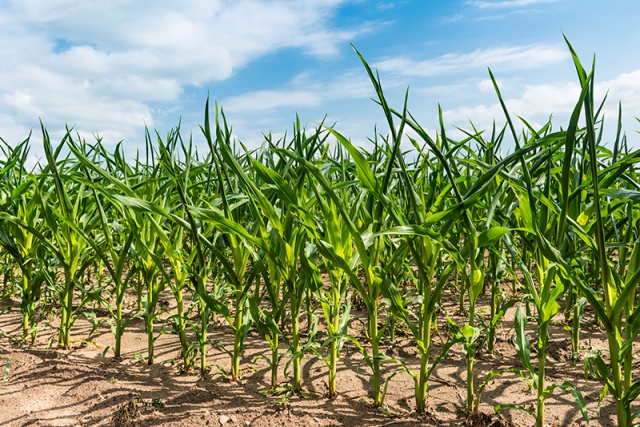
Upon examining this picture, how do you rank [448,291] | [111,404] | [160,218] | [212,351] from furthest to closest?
[448,291]
[212,351]
[160,218]
[111,404]

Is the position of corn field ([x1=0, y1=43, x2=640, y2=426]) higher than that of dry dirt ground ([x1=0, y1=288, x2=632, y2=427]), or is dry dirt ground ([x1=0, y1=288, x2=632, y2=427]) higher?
corn field ([x1=0, y1=43, x2=640, y2=426])

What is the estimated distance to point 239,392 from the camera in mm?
1647

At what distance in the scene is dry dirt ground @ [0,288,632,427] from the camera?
1.49 meters

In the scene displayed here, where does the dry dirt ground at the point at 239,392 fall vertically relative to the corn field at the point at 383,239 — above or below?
below

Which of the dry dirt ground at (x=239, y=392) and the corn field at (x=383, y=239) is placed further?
the dry dirt ground at (x=239, y=392)

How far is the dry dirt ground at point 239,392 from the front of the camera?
1.49m

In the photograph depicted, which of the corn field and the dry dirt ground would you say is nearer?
the corn field

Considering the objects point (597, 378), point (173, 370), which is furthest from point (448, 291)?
point (173, 370)

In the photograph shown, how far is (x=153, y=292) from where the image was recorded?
1737 mm

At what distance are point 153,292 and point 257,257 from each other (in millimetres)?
481

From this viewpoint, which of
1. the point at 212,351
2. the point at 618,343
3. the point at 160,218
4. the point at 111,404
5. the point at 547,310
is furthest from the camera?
the point at 212,351

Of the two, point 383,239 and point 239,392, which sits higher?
point 383,239

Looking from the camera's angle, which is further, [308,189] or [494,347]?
[494,347]

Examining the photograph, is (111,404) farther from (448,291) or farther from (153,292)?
(448,291)
